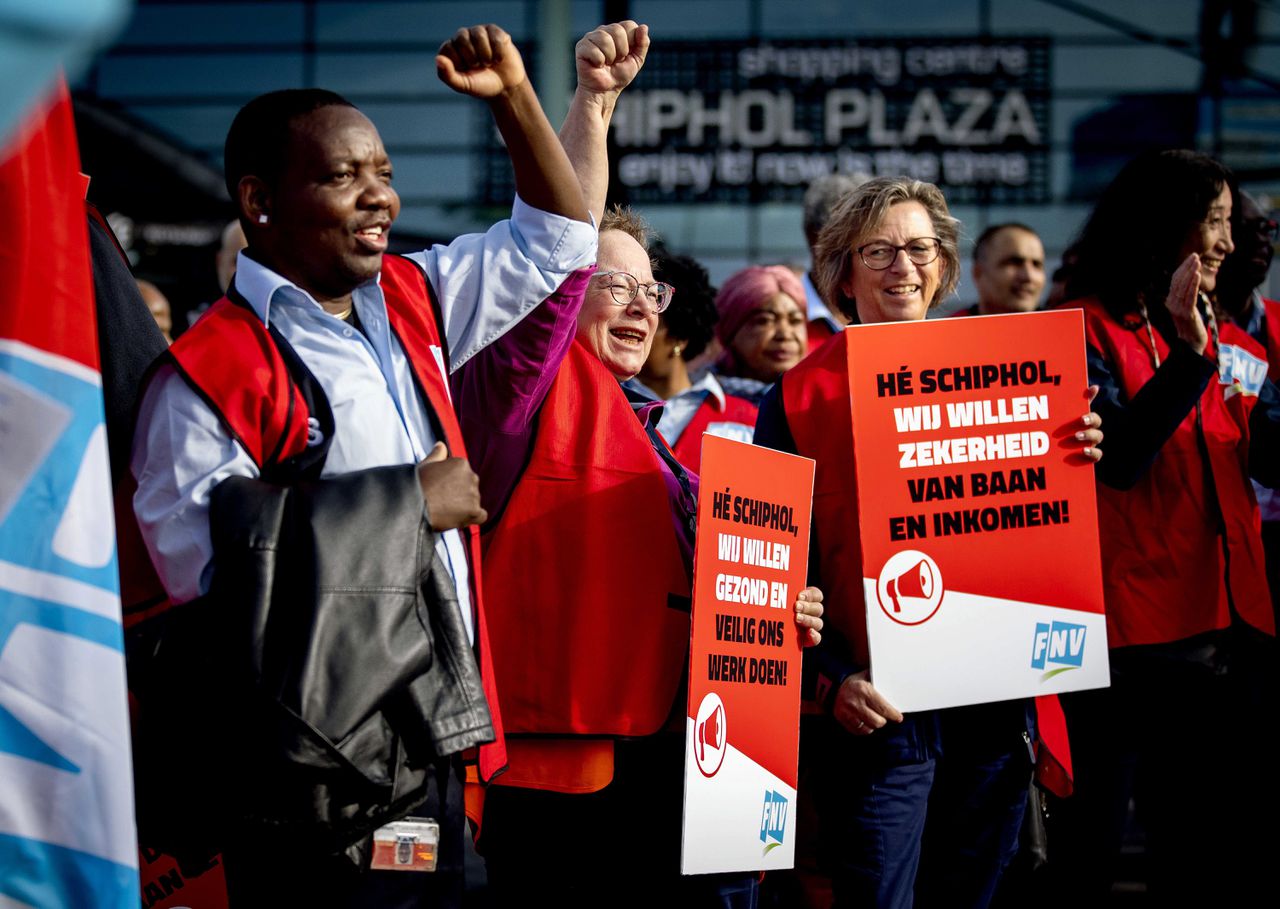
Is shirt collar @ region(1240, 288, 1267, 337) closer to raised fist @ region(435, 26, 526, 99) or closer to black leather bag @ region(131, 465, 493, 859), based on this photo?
raised fist @ region(435, 26, 526, 99)

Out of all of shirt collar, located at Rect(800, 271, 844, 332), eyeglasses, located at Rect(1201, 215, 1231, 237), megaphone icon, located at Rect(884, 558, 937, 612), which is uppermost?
shirt collar, located at Rect(800, 271, 844, 332)

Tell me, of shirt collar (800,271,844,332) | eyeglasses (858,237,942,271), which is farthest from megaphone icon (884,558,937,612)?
shirt collar (800,271,844,332)

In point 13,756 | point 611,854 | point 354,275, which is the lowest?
point 611,854

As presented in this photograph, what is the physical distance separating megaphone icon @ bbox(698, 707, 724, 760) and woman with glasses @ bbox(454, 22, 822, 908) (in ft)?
0.41

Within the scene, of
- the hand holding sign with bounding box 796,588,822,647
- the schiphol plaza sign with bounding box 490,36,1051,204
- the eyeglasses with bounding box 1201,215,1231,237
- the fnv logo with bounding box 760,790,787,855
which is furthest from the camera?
the schiphol plaza sign with bounding box 490,36,1051,204

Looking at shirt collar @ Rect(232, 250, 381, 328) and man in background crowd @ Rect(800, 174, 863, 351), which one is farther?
man in background crowd @ Rect(800, 174, 863, 351)

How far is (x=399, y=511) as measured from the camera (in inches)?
78.6

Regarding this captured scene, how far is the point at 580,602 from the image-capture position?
9.28 ft

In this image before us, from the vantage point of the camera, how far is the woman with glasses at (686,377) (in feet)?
14.4

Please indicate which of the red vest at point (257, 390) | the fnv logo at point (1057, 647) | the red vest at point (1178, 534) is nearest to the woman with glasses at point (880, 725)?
the fnv logo at point (1057, 647)

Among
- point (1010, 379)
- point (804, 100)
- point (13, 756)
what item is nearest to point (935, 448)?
point (1010, 379)

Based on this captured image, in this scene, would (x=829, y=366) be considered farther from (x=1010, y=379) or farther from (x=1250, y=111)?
(x=1250, y=111)

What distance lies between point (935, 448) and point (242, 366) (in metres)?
1.53

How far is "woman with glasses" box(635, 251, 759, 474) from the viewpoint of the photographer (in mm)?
4379
